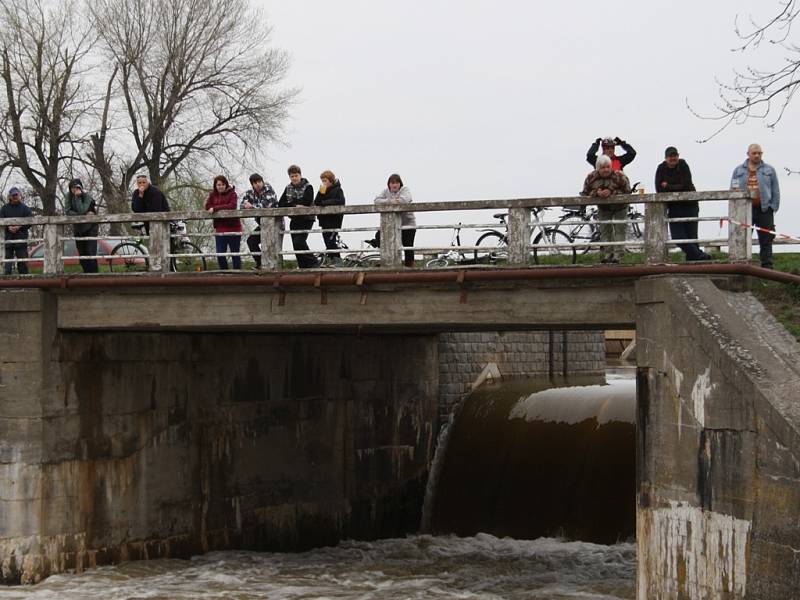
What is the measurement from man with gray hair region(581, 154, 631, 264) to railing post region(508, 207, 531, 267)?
0.76m

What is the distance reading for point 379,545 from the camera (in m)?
23.4

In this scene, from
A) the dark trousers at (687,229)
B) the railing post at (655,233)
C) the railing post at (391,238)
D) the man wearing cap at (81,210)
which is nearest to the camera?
the railing post at (655,233)

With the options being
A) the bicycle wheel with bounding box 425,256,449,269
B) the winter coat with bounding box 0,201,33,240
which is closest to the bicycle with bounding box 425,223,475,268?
the bicycle wheel with bounding box 425,256,449,269

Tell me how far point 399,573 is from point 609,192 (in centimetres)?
750

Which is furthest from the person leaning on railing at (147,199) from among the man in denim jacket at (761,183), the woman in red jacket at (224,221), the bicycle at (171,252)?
the man in denim jacket at (761,183)

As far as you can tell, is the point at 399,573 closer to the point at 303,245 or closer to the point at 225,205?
the point at 303,245

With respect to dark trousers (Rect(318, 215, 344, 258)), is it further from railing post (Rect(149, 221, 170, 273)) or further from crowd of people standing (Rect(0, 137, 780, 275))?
railing post (Rect(149, 221, 170, 273))

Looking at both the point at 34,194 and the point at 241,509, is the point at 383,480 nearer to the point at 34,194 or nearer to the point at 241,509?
the point at 241,509

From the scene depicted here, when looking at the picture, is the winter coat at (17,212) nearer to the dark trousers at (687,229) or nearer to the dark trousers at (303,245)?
the dark trousers at (303,245)

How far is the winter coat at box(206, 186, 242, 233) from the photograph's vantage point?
62.1ft

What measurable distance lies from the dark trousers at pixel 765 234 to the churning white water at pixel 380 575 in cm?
498

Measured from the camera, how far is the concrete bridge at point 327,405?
13.4 m

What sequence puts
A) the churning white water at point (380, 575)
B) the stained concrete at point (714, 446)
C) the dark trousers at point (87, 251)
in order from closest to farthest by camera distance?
the stained concrete at point (714, 446) → the churning white water at point (380, 575) → the dark trousers at point (87, 251)

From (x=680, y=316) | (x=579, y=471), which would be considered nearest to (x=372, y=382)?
(x=579, y=471)
